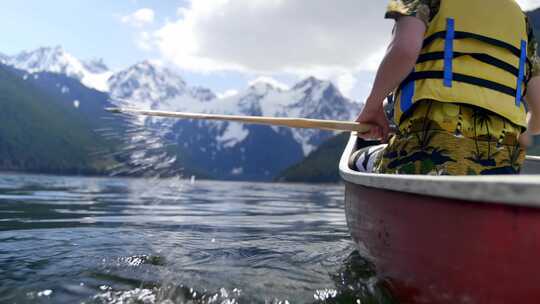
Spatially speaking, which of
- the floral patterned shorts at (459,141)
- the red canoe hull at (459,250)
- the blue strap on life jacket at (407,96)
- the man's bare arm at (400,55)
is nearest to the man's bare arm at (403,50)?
the man's bare arm at (400,55)

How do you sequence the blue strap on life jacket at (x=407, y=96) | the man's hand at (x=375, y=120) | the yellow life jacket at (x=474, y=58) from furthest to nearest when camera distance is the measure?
1. the man's hand at (x=375, y=120)
2. the blue strap on life jacket at (x=407, y=96)
3. the yellow life jacket at (x=474, y=58)

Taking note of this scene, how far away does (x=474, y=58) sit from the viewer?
3986 mm

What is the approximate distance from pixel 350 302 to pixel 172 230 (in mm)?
5307

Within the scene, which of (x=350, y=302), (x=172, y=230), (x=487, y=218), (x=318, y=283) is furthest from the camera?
(x=172, y=230)

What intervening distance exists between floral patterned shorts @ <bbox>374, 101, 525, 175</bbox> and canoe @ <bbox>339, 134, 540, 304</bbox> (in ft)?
1.78

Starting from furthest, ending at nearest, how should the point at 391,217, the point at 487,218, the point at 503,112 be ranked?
the point at 503,112 → the point at 391,217 → the point at 487,218

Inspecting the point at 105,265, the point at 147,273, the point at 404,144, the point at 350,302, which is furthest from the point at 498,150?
the point at 105,265

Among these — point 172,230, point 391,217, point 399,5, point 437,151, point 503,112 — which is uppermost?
point 399,5

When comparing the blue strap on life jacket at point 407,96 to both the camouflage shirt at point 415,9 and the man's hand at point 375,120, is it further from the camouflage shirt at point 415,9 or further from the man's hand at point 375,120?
the camouflage shirt at point 415,9

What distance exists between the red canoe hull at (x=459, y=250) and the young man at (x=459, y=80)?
72 centimetres

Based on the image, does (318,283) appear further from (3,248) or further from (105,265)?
(3,248)

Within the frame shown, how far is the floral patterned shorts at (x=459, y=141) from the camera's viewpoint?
12.9ft

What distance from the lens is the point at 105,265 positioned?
5.30 metres

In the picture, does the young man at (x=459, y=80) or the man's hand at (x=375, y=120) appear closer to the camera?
the young man at (x=459, y=80)
